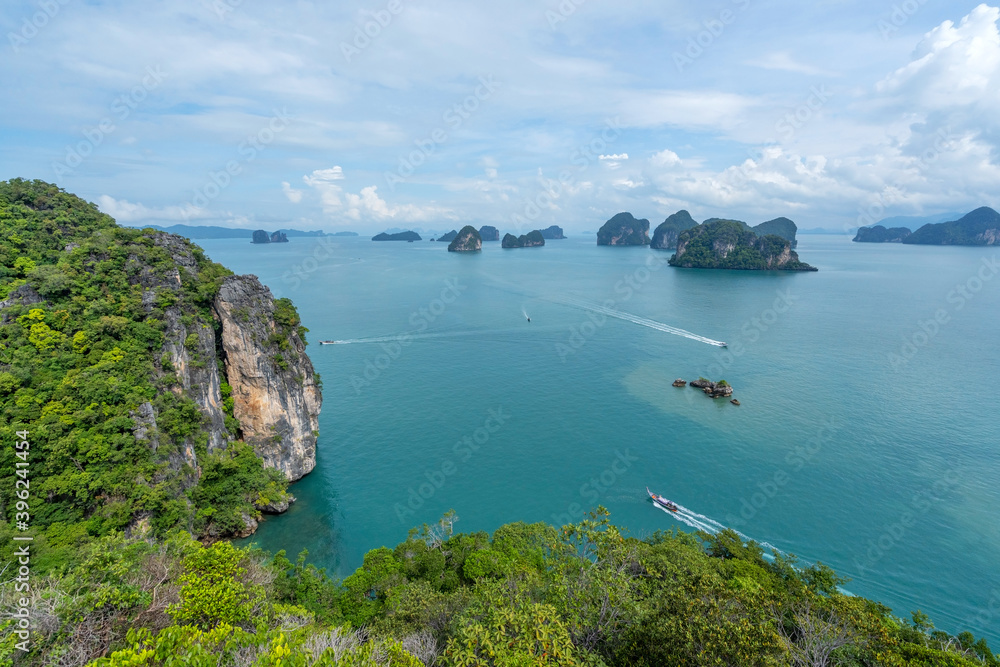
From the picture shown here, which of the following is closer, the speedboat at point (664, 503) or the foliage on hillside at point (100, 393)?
the foliage on hillside at point (100, 393)

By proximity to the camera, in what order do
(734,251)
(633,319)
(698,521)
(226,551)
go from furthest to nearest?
1. (734,251)
2. (633,319)
3. (698,521)
4. (226,551)

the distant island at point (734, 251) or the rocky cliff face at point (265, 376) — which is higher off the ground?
the distant island at point (734, 251)

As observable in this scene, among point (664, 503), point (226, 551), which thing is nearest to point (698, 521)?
point (664, 503)

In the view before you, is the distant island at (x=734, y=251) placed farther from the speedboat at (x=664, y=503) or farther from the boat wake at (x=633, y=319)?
the speedboat at (x=664, y=503)

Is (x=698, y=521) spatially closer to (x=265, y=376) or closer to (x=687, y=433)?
(x=687, y=433)

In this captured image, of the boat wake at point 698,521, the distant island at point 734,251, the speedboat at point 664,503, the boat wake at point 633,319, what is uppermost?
the distant island at point 734,251

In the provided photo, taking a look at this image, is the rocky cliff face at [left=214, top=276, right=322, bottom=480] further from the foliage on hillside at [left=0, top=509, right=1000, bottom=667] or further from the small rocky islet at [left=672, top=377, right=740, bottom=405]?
the small rocky islet at [left=672, top=377, right=740, bottom=405]

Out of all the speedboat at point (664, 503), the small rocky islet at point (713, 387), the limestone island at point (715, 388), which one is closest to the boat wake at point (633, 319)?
the small rocky islet at point (713, 387)
